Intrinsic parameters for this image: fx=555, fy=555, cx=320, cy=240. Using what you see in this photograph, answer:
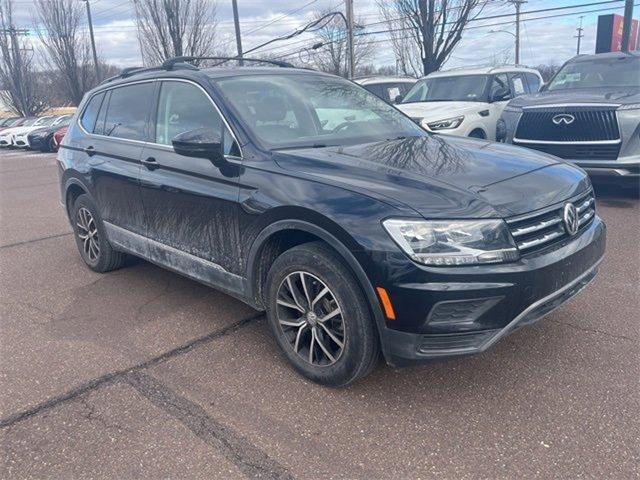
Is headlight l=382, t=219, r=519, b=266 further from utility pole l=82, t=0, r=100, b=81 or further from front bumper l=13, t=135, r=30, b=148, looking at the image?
utility pole l=82, t=0, r=100, b=81

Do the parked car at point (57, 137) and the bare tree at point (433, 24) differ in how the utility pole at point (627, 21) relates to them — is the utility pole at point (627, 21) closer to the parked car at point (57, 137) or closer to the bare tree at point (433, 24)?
the bare tree at point (433, 24)

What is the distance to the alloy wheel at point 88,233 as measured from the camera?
17.0 feet

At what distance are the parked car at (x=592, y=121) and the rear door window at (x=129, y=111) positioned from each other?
5300mm

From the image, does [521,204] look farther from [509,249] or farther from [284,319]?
[284,319]

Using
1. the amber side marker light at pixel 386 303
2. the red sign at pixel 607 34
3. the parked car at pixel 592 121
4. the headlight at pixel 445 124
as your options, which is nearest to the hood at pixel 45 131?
the headlight at pixel 445 124

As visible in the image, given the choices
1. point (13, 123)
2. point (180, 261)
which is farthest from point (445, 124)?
point (13, 123)

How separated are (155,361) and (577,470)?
243cm

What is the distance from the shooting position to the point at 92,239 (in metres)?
5.24

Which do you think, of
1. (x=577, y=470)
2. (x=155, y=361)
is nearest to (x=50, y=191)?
(x=155, y=361)

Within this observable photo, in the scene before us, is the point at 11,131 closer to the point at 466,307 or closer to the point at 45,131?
the point at 45,131

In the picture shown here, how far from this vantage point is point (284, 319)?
327cm

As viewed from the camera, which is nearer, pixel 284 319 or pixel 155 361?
pixel 284 319

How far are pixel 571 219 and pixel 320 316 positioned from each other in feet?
4.78

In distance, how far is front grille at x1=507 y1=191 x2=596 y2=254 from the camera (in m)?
2.71
